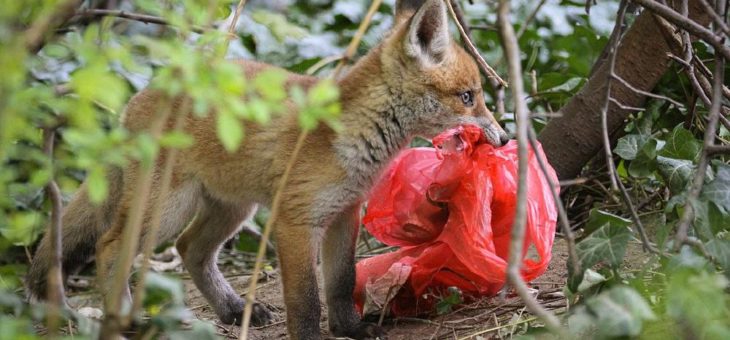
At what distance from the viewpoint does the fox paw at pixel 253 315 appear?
5316mm

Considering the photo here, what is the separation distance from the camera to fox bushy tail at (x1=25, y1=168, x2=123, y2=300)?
5.28 metres

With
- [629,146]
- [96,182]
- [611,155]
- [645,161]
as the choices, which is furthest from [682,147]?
[96,182]

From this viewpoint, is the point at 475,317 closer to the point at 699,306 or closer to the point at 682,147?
the point at 682,147

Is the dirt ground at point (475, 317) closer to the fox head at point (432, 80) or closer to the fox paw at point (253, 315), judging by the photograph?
the fox paw at point (253, 315)

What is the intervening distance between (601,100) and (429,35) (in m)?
1.34

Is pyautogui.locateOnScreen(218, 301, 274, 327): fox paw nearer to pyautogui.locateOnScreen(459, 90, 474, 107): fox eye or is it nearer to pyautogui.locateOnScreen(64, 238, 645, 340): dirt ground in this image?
pyautogui.locateOnScreen(64, 238, 645, 340): dirt ground

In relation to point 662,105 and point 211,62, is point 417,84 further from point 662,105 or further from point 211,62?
point 211,62

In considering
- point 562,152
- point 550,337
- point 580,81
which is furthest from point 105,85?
point 580,81

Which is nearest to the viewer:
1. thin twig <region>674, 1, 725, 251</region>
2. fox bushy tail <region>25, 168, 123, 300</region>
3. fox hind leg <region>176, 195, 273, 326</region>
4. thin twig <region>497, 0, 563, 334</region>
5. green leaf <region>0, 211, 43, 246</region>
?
thin twig <region>497, 0, 563, 334</region>

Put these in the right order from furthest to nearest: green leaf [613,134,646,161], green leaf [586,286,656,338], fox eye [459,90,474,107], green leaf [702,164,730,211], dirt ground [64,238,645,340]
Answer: green leaf [613,134,646,161]
fox eye [459,90,474,107]
dirt ground [64,238,645,340]
green leaf [702,164,730,211]
green leaf [586,286,656,338]

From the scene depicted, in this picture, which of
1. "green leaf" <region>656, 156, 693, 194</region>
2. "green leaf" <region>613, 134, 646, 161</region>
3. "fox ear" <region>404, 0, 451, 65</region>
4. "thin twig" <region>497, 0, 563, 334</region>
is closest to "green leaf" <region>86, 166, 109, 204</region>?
"thin twig" <region>497, 0, 563, 334</region>

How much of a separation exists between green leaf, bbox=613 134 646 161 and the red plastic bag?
2.09 ft

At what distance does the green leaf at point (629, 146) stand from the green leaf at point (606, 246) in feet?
4.70

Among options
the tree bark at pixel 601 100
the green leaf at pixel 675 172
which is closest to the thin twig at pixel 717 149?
the green leaf at pixel 675 172
